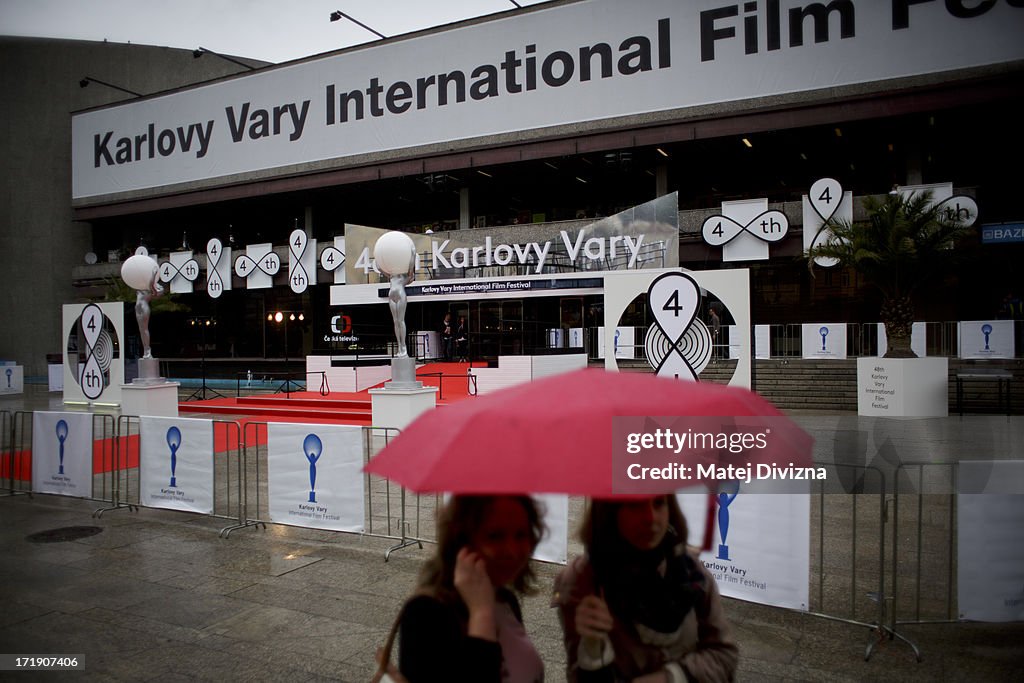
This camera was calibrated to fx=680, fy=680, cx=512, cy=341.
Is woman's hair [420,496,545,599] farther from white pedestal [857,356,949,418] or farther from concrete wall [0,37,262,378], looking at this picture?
concrete wall [0,37,262,378]

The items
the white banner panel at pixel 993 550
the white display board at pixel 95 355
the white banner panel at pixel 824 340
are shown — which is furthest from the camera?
the white banner panel at pixel 824 340

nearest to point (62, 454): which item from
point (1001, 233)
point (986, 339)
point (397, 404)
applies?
point (397, 404)

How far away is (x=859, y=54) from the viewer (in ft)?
76.7

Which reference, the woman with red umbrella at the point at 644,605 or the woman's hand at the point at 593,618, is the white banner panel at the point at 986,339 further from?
the woman's hand at the point at 593,618

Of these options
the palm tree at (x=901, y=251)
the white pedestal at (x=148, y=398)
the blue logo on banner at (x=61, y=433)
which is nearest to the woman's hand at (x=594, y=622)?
the blue logo on banner at (x=61, y=433)

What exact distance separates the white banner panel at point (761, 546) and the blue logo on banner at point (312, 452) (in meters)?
3.93

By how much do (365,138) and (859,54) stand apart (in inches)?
807

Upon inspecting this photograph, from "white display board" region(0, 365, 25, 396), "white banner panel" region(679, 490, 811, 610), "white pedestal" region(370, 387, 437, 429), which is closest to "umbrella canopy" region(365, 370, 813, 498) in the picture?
"white banner panel" region(679, 490, 811, 610)

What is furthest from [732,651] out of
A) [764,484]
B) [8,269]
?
[8,269]

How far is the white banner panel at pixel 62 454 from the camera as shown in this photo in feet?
30.0

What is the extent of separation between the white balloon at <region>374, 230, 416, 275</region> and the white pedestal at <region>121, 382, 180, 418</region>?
22.4 ft

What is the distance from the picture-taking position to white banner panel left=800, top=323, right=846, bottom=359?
21609 mm

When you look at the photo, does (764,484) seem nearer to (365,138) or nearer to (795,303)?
(795,303)

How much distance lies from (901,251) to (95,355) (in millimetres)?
18947
